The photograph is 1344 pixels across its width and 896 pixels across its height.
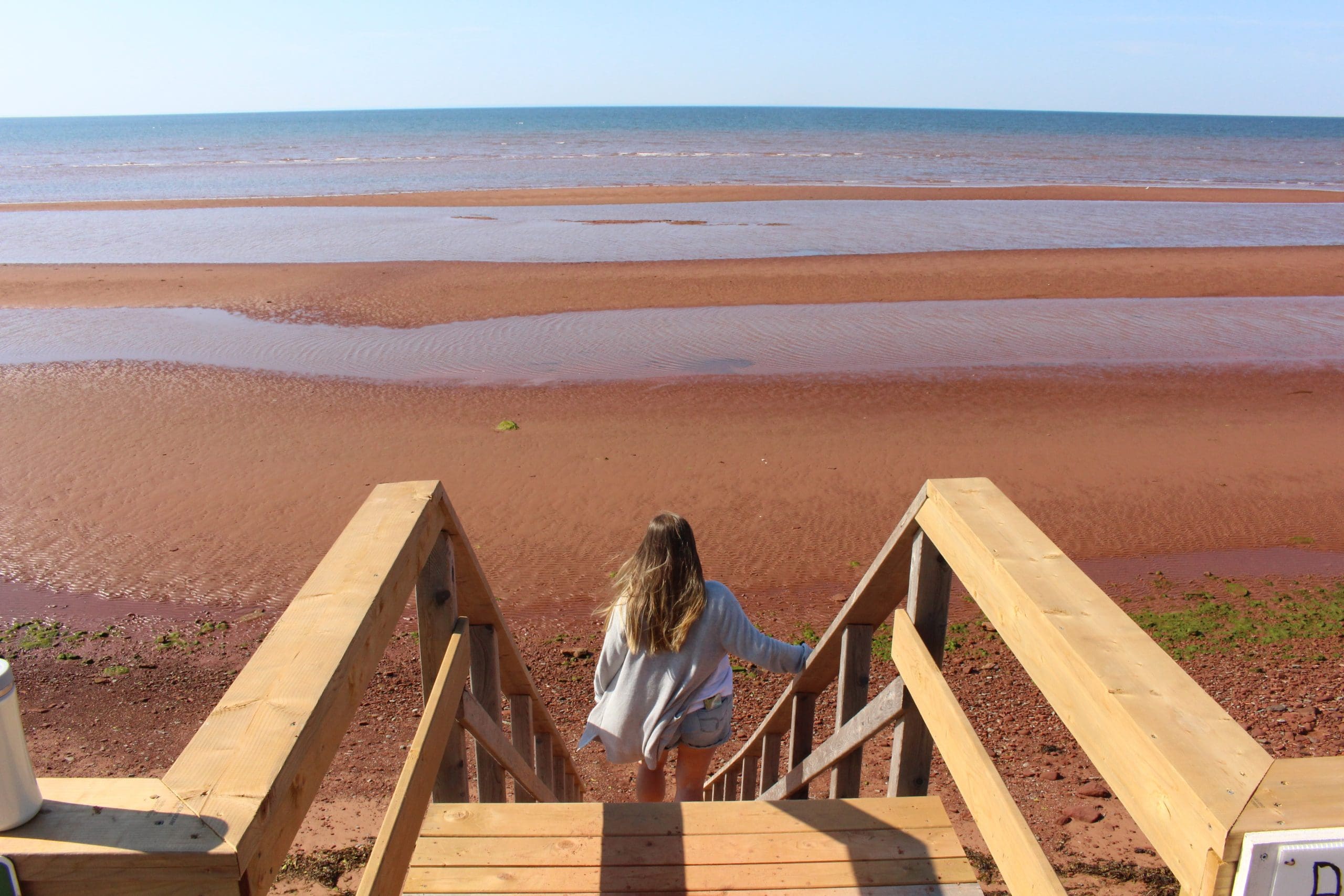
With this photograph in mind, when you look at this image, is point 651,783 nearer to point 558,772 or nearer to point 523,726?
point 523,726

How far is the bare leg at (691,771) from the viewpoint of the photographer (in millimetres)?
3578

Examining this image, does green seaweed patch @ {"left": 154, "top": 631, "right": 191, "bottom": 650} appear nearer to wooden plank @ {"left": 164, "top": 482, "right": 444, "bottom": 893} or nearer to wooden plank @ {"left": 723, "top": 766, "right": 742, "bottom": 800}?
wooden plank @ {"left": 723, "top": 766, "right": 742, "bottom": 800}

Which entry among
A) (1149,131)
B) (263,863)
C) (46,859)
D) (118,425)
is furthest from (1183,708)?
(1149,131)

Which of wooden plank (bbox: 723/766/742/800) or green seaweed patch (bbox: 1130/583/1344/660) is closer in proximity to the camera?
wooden plank (bbox: 723/766/742/800)

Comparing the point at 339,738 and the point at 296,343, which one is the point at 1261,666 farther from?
the point at 296,343

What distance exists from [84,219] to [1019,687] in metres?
30.8

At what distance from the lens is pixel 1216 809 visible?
43.0 inches

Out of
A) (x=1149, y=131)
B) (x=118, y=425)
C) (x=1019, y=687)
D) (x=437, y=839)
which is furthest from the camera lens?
(x=1149, y=131)

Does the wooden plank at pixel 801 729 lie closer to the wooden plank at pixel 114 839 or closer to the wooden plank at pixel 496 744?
the wooden plank at pixel 496 744

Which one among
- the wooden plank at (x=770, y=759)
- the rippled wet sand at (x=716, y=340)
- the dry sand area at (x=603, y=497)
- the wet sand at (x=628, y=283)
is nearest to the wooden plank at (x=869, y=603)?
the wooden plank at (x=770, y=759)

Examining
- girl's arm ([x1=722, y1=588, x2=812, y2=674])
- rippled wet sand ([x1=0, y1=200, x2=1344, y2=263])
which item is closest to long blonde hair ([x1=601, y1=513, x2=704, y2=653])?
girl's arm ([x1=722, y1=588, x2=812, y2=674])

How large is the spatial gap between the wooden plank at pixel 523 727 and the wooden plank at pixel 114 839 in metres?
2.42

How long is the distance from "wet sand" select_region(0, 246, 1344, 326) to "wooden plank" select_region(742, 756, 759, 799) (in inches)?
467

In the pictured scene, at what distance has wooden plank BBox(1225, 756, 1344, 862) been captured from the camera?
107 centimetres
